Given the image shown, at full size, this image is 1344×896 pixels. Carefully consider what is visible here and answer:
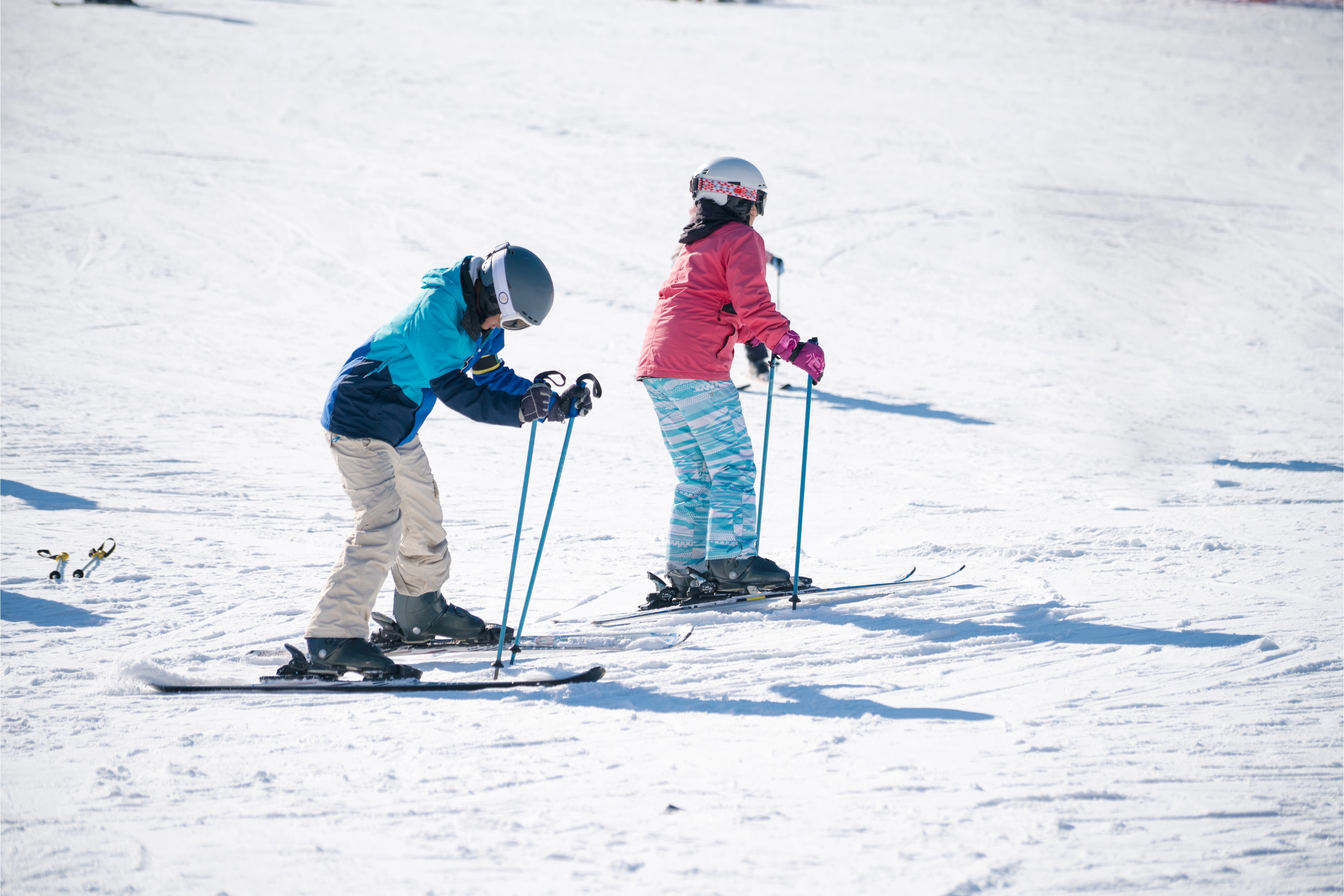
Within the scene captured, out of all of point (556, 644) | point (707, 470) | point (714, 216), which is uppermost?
point (714, 216)

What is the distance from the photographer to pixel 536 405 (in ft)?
12.8

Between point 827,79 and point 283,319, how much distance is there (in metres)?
16.4

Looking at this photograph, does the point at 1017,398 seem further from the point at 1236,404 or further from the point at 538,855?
the point at 538,855

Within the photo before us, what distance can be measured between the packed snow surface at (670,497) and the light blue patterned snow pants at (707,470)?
370mm

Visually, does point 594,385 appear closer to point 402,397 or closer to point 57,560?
point 402,397

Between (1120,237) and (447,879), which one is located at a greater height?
(1120,237)

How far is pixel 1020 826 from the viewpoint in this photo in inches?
114

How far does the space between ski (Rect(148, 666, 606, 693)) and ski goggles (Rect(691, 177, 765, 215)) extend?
2.20 metres

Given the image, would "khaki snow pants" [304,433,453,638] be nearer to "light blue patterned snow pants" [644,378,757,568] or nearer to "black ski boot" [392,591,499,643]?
"black ski boot" [392,591,499,643]

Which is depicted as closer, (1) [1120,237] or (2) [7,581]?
(2) [7,581]

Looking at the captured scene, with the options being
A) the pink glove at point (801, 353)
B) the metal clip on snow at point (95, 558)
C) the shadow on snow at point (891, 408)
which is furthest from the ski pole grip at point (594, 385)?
the shadow on snow at point (891, 408)

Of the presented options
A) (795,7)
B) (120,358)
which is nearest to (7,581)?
(120,358)

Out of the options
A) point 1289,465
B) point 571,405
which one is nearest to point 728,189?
point 571,405

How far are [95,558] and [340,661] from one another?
85.3 inches
